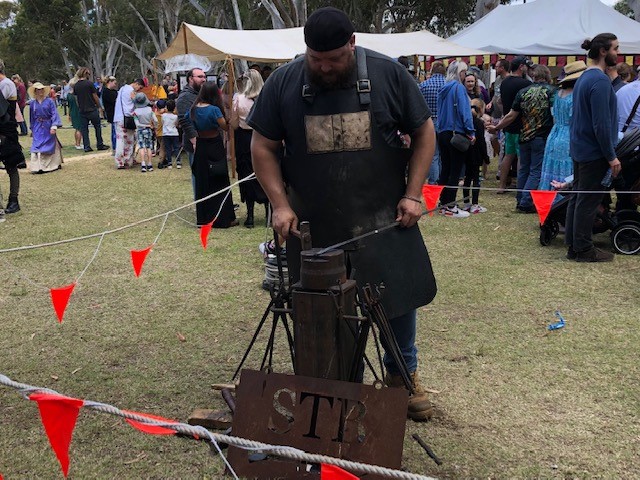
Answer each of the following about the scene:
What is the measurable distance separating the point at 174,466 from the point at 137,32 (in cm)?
6011

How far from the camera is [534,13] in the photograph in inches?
641

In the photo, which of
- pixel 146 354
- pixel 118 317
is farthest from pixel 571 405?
pixel 118 317

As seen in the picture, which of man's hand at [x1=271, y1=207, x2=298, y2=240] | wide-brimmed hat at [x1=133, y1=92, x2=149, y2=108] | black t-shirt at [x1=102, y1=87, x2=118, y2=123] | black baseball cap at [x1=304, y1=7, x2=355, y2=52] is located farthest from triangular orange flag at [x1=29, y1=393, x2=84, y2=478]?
black t-shirt at [x1=102, y1=87, x2=118, y2=123]

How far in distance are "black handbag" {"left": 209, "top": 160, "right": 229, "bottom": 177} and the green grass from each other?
89 centimetres

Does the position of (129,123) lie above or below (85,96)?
below

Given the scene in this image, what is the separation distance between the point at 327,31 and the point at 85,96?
15484mm

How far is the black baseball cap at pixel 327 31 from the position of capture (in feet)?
8.93

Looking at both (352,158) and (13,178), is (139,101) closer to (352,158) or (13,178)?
(13,178)

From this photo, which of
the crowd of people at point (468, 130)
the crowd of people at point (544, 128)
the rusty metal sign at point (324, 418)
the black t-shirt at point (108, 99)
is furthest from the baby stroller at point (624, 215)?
the black t-shirt at point (108, 99)

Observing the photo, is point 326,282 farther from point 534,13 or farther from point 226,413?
point 534,13

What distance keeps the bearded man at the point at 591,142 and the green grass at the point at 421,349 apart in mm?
266

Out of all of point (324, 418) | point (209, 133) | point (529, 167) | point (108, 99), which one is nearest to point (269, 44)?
point (209, 133)

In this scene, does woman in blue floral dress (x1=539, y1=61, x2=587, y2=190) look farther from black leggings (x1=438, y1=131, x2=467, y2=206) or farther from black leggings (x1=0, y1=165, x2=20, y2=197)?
black leggings (x1=0, y1=165, x2=20, y2=197)

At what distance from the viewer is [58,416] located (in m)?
2.53
